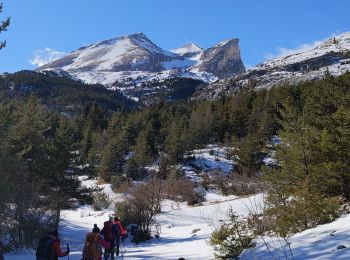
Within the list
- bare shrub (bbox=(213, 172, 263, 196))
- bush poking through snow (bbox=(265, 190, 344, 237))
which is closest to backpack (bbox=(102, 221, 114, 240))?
bush poking through snow (bbox=(265, 190, 344, 237))

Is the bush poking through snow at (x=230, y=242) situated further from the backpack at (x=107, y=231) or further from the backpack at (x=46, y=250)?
the backpack at (x=107, y=231)

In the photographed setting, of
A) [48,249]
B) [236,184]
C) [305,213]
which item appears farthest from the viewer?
[236,184]

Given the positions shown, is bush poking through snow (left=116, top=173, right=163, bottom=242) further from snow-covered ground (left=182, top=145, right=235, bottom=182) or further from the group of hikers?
snow-covered ground (left=182, top=145, right=235, bottom=182)

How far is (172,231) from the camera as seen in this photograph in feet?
88.6

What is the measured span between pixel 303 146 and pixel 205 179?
35.0 metres

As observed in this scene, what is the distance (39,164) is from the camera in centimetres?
2627

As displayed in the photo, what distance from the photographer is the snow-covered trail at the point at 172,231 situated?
1652 cm

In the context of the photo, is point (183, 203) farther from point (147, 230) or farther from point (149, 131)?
point (149, 131)

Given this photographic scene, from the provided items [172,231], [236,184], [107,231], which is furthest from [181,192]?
[107,231]

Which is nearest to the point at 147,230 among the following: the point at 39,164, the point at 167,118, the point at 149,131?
the point at 39,164

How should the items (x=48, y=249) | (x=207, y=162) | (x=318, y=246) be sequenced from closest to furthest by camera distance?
(x=318, y=246)
(x=48, y=249)
(x=207, y=162)

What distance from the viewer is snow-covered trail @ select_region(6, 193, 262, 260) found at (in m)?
16.5

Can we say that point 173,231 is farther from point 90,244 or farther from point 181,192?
point 90,244

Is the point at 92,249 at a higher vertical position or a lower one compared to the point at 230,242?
higher
